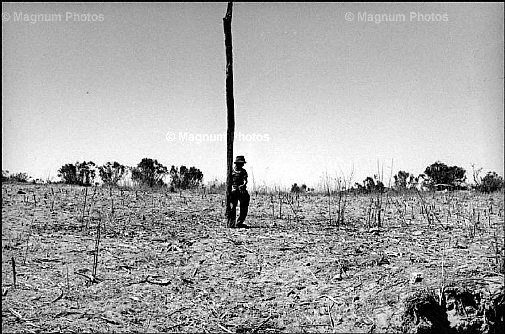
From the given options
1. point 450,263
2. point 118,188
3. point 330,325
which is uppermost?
point 118,188

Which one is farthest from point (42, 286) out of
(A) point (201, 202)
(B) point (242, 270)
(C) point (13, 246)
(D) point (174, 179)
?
(D) point (174, 179)

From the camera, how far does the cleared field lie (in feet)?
22.1

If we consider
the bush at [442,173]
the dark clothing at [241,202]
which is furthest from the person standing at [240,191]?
the bush at [442,173]

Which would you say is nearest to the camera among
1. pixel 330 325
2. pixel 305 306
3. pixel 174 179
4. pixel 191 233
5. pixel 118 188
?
pixel 330 325

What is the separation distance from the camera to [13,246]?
872 cm

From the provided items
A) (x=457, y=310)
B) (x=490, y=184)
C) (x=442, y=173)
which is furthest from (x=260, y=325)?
(x=442, y=173)

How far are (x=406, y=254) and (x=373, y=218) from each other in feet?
10.8

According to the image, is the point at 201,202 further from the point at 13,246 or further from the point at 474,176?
the point at 474,176

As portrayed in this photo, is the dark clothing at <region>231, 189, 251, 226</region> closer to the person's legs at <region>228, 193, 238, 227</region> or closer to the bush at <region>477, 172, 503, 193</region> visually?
the person's legs at <region>228, 193, 238, 227</region>

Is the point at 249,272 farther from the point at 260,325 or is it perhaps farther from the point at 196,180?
the point at 196,180

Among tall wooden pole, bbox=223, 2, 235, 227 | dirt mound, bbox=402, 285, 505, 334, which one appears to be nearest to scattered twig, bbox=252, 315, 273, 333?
dirt mound, bbox=402, 285, 505, 334

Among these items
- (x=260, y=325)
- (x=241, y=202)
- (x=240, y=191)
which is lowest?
(x=260, y=325)

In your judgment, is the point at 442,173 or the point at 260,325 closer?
the point at 260,325

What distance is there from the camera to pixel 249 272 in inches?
323
